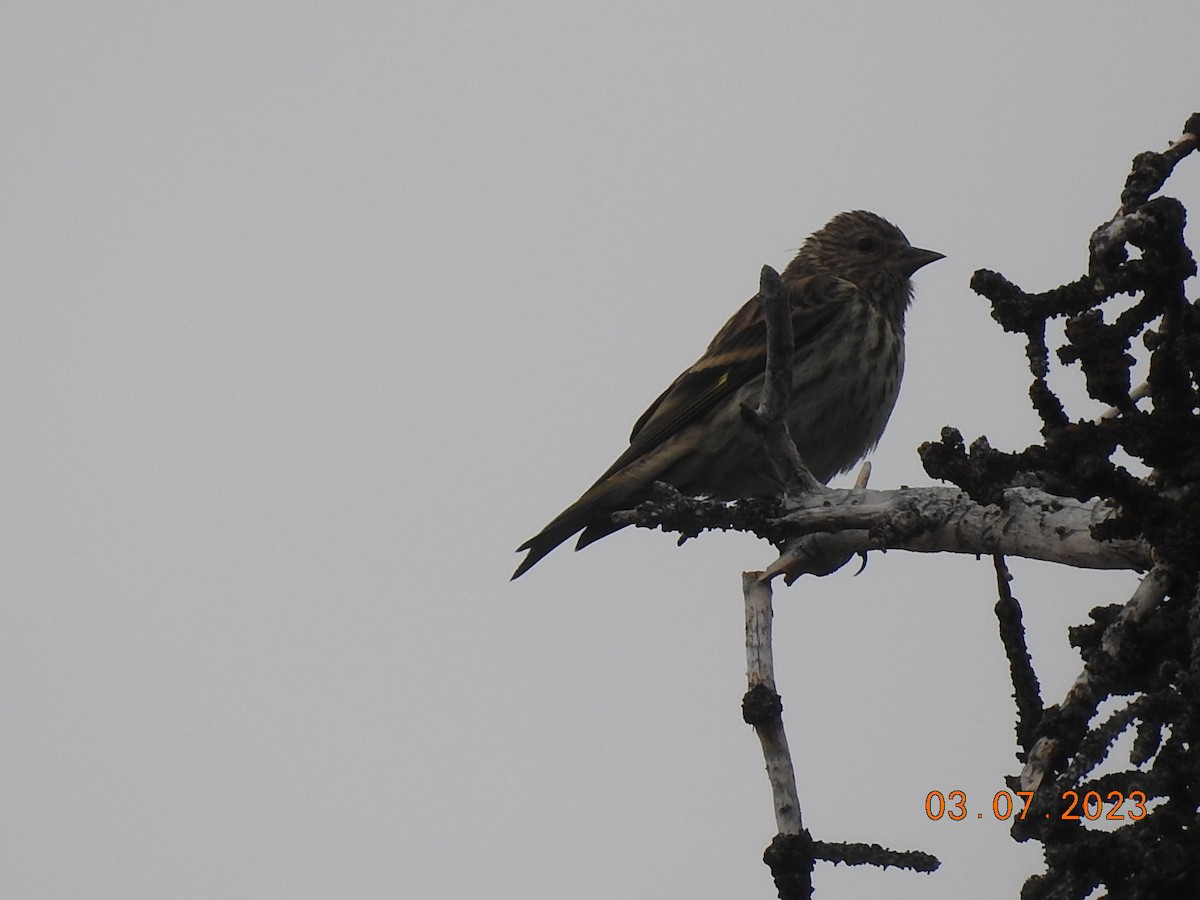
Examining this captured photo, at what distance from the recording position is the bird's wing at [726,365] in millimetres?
6258

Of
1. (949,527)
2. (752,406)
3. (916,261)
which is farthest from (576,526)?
(949,527)

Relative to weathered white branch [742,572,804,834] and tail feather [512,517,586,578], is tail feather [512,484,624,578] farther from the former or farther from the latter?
weathered white branch [742,572,804,834]

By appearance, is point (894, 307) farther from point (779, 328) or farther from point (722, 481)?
point (779, 328)

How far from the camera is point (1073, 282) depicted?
8.20 ft

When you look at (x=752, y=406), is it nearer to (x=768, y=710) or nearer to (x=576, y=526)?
(x=576, y=526)

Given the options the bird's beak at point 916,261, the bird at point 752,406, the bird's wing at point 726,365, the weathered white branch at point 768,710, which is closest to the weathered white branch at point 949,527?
the weathered white branch at point 768,710

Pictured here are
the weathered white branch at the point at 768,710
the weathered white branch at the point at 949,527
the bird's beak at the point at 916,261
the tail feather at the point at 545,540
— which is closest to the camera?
the weathered white branch at the point at 768,710

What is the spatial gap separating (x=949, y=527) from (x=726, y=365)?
11.3 ft

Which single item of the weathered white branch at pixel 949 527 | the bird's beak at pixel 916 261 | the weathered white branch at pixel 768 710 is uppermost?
the bird's beak at pixel 916 261

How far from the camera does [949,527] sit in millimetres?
2971

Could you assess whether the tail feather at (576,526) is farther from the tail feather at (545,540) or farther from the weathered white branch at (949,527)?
the weathered white branch at (949,527)

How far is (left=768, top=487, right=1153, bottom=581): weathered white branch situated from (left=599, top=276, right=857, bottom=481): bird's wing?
2.79m

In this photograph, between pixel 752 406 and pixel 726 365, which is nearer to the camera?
pixel 752 406

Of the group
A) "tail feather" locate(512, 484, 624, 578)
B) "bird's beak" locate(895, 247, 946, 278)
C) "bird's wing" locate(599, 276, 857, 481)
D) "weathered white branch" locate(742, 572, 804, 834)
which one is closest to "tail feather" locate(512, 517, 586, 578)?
"tail feather" locate(512, 484, 624, 578)
